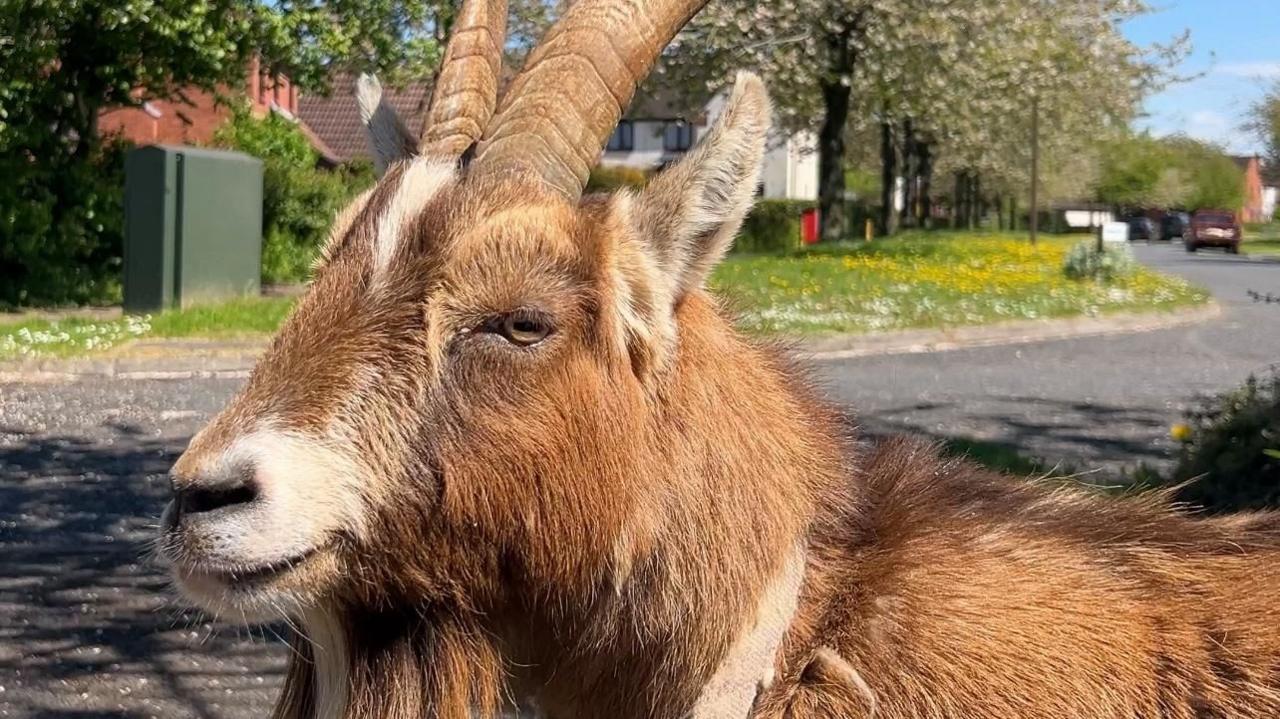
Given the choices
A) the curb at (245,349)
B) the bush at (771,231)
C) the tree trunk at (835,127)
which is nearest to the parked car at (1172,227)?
the bush at (771,231)

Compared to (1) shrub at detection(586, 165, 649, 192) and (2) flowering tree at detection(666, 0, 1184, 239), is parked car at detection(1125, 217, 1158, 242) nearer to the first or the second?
(2) flowering tree at detection(666, 0, 1184, 239)

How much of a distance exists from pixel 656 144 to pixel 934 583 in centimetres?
6456

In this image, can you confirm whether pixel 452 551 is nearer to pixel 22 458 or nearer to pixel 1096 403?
pixel 22 458

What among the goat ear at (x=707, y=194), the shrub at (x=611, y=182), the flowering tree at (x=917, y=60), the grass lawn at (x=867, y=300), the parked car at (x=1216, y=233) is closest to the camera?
the goat ear at (x=707, y=194)

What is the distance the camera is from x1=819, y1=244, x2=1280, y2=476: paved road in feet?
29.9

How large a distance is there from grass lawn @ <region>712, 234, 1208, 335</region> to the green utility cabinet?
22.6 ft

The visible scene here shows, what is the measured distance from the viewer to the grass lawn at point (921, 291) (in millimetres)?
16594

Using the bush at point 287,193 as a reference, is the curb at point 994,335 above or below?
below

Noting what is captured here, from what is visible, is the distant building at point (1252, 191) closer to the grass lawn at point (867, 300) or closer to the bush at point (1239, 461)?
the grass lawn at point (867, 300)

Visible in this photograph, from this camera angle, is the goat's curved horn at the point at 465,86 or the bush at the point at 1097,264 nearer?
the goat's curved horn at the point at 465,86

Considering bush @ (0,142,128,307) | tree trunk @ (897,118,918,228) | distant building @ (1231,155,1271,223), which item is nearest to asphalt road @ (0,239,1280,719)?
bush @ (0,142,128,307)

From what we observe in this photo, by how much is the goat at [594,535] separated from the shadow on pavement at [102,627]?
2250mm

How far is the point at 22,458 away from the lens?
8.95 metres

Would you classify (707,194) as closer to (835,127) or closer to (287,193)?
(287,193)
